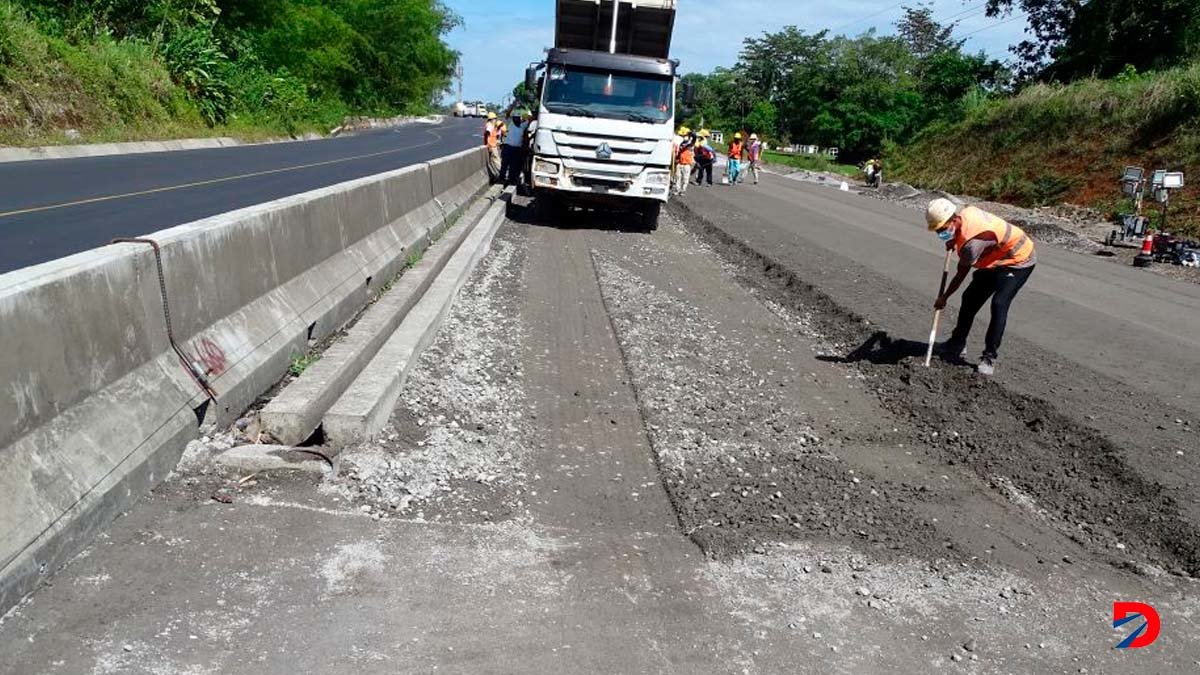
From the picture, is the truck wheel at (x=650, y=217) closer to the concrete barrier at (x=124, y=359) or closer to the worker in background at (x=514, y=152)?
the worker in background at (x=514, y=152)

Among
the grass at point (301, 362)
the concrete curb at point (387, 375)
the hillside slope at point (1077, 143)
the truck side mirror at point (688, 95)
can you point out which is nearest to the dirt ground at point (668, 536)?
the concrete curb at point (387, 375)

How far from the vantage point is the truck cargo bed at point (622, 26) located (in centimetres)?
1639

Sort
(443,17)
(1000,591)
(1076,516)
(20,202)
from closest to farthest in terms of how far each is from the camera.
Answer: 1. (1000,591)
2. (1076,516)
3. (20,202)
4. (443,17)

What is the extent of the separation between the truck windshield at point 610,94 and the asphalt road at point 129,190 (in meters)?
4.46

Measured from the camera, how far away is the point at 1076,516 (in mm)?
5074

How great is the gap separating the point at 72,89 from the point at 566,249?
15298mm

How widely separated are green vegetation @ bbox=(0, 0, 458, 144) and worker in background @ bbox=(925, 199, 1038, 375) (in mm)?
18646

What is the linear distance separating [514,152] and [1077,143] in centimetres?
1756

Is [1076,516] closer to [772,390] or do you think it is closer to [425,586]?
[772,390]

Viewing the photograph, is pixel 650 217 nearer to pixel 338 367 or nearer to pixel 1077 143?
pixel 338 367

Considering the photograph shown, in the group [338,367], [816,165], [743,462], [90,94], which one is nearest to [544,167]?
[338,367]

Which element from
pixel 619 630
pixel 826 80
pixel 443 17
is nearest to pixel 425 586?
pixel 619 630

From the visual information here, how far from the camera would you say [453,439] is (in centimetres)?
559

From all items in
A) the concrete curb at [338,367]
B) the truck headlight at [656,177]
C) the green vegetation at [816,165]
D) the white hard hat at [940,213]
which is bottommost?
the concrete curb at [338,367]
